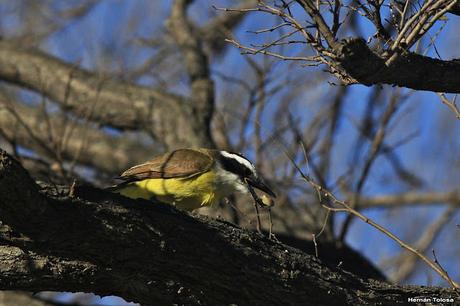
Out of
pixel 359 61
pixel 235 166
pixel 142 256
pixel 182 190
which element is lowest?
pixel 142 256

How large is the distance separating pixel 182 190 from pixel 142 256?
2.40 metres

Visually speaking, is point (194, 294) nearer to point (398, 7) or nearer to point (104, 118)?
point (398, 7)

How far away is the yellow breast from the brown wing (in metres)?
0.05

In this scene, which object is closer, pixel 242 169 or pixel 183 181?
pixel 183 181

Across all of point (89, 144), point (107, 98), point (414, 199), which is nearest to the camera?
point (107, 98)

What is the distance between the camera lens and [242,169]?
21.8 feet

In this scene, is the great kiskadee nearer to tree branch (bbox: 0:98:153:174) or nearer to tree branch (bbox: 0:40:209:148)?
tree branch (bbox: 0:40:209:148)

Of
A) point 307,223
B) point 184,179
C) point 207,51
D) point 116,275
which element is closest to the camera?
point 116,275

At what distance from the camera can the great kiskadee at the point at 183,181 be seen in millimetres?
6273

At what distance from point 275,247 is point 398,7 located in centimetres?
150

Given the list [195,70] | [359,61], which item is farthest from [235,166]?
[359,61]

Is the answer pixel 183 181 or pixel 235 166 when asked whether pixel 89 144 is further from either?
pixel 183 181

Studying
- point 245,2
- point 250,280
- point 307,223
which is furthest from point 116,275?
point 245,2

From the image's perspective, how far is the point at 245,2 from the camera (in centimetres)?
990
